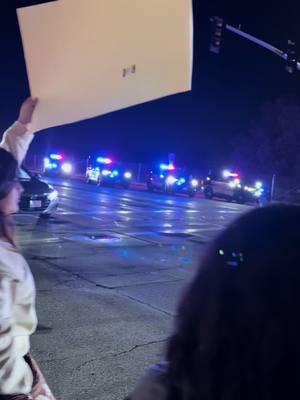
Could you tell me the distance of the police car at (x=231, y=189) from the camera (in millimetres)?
32844

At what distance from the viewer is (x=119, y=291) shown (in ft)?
22.7

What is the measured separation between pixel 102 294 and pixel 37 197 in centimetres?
750

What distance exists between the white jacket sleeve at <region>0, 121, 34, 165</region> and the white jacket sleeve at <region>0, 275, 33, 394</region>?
736mm

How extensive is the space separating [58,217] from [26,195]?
1589 mm

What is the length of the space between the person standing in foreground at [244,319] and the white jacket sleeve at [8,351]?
0.87 meters

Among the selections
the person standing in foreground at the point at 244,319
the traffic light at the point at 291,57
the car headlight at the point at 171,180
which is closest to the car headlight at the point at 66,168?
the car headlight at the point at 171,180

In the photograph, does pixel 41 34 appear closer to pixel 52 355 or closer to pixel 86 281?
pixel 52 355

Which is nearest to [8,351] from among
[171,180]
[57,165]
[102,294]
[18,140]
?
[18,140]

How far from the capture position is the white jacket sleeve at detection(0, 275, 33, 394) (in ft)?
6.04

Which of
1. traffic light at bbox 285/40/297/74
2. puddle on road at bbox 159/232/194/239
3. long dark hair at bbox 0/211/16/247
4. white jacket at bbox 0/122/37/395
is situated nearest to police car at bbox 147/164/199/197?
traffic light at bbox 285/40/297/74

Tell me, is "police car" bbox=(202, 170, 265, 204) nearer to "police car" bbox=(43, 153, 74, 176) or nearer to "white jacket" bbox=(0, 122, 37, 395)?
"police car" bbox=(43, 153, 74, 176)

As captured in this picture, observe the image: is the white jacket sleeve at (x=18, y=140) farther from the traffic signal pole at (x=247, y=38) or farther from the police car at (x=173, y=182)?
the police car at (x=173, y=182)

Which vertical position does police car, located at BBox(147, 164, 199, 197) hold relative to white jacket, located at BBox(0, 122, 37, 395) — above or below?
above

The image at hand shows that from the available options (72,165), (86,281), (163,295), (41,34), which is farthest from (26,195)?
(72,165)
